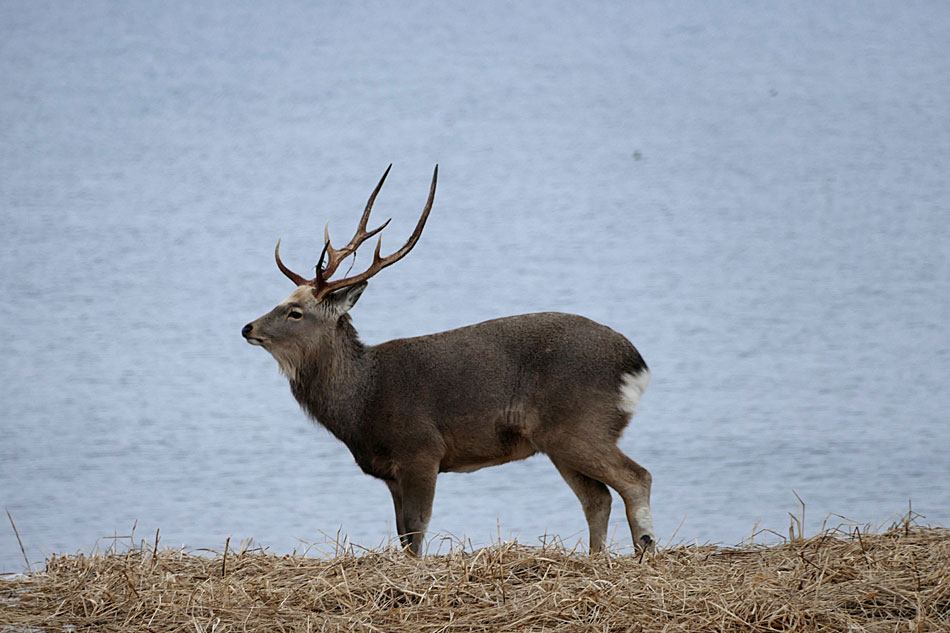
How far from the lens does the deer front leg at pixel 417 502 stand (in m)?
4.23

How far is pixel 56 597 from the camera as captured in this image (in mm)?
3131

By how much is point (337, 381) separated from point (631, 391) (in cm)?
115

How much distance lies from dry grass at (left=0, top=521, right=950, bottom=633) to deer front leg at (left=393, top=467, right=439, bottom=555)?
0.75 metres

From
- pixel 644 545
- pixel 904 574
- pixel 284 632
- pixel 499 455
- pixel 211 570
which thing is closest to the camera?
pixel 284 632

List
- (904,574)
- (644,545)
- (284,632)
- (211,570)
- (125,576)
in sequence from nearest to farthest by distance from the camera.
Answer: (284,632), (904,574), (125,576), (211,570), (644,545)

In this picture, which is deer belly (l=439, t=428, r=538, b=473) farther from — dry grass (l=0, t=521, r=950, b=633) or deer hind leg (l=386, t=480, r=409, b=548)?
dry grass (l=0, t=521, r=950, b=633)

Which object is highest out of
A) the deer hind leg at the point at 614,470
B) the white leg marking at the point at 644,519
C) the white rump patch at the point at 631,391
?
the white rump patch at the point at 631,391

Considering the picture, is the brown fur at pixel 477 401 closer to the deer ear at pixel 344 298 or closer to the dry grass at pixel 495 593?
the deer ear at pixel 344 298

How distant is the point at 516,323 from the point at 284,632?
189 cm

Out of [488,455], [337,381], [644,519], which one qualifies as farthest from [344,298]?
[644,519]

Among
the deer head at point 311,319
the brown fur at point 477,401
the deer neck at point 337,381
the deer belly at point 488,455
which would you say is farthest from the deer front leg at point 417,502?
the deer head at point 311,319

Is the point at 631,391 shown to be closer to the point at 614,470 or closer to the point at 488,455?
the point at 614,470

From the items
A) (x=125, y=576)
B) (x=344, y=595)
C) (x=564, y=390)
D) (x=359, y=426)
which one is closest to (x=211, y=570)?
(x=125, y=576)

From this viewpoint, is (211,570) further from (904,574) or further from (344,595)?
(904,574)
